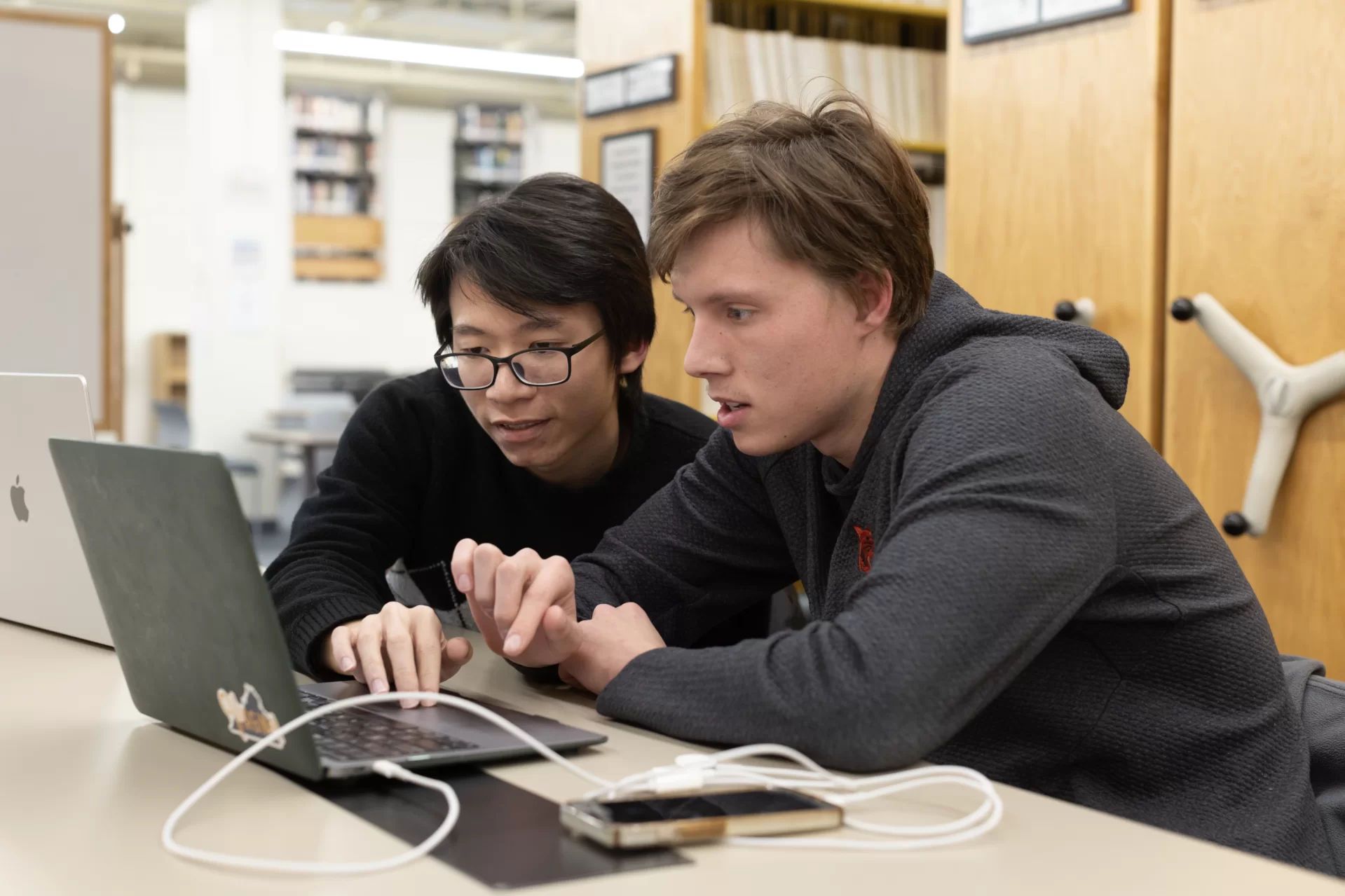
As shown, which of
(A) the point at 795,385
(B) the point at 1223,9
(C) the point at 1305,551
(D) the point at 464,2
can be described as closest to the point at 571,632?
(A) the point at 795,385

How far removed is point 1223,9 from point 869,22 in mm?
1549

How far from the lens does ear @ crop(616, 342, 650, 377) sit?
176cm

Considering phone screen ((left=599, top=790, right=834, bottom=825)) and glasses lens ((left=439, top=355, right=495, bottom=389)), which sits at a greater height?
glasses lens ((left=439, top=355, right=495, bottom=389))

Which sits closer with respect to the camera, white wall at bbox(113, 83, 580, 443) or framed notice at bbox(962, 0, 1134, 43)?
framed notice at bbox(962, 0, 1134, 43)

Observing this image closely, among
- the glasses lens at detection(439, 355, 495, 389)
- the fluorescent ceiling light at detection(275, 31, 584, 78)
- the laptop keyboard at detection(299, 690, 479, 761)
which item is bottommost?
the laptop keyboard at detection(299, 690, 479, 761)

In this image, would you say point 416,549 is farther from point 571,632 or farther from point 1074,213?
point 1074,213

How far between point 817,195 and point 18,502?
0.92 m

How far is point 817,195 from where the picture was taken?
1185mm

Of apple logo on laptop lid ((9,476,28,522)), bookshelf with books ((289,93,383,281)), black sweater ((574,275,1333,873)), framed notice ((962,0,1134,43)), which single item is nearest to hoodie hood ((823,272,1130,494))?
black sweater ((574,275,1333,873))

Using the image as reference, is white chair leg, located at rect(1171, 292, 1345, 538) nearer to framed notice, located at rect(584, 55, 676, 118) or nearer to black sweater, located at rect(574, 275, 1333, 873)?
black sweater, located at rect(574, 275, 1333, 873)

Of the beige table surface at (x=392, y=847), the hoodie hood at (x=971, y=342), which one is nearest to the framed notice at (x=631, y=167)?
the hoodie hood at (x=971, y=342)

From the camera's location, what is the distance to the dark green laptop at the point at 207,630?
2.79 ft

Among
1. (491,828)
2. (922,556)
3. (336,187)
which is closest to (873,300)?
(922,556)

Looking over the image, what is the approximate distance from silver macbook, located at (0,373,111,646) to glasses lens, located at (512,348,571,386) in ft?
Result: 1.64
